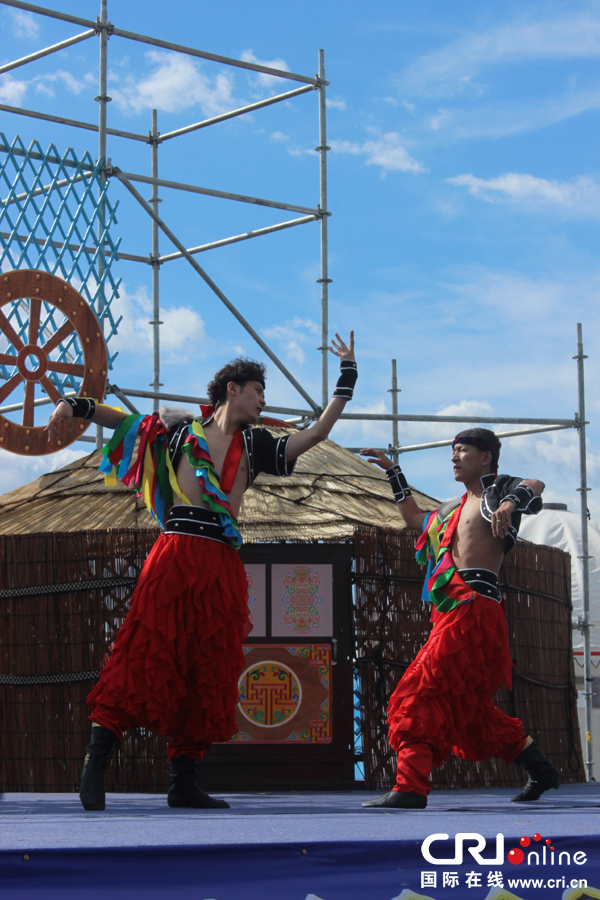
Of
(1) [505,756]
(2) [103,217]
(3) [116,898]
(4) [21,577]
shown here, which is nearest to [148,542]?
(4) [21,577]

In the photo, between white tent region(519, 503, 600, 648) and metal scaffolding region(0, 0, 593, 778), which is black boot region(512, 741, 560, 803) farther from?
white tent region(519, 503, 600, 648)

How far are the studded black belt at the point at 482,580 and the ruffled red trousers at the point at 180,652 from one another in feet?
Result: 2.83

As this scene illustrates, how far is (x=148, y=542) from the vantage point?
6.00 metres

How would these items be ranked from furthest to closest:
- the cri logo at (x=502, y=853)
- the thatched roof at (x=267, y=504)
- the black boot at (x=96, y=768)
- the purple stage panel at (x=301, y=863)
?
the thatched roof at (x=267, y=504), the black boot at (x=96, y=768), the cri logo at (x=502, y=853), the purple stage panel at (x=301, y=863)

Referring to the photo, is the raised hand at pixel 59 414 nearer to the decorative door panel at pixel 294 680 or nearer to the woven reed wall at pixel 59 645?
the woven reed wall at pixel 59 645

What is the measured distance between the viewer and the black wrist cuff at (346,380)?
12.3 ft

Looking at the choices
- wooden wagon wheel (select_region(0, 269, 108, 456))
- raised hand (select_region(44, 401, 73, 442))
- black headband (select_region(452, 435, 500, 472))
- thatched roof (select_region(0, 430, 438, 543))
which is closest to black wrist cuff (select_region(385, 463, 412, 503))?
black headband (select_region(452, 435, 500, 472))

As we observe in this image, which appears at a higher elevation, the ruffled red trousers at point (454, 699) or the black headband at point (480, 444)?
the black headband at point (480, 444)

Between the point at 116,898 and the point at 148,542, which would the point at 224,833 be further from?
the point at 148,542

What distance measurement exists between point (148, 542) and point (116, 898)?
3993mm

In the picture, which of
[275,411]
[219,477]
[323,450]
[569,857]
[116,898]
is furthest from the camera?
[275,411]

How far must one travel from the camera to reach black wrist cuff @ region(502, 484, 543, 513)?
Answer: 146 inches

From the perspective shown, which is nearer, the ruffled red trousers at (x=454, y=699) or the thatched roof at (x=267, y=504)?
the ruffled red trousers at (x=454, y=699)

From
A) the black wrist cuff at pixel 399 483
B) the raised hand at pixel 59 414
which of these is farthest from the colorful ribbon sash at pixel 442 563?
the raised hand at pixel 59 414
